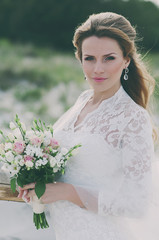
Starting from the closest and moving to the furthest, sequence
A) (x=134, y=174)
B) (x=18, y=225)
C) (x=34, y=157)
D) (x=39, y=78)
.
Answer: (x=134, y=174)
(x=34, y=157)
(x=18, y=225)
(x=39, y=78)

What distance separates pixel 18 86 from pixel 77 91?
2291 millimetres

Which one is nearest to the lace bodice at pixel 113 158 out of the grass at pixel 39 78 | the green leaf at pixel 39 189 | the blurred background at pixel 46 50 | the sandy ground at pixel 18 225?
the green leaf at pixel 39 189

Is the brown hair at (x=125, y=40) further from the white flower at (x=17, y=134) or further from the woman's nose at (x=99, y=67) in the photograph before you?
the white flower at (x=17, y=134)

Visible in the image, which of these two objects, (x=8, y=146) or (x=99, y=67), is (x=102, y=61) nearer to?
(x=99, y=67)

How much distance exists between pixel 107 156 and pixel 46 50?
15271 mm

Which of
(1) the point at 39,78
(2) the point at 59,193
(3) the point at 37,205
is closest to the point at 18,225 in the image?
(3) the point at 37,205

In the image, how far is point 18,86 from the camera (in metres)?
12.7

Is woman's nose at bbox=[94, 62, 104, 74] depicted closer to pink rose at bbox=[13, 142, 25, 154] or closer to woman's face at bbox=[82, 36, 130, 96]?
woman's face at bbox=[82, 36, 130, 96]

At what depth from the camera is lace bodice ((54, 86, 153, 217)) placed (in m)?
2.06

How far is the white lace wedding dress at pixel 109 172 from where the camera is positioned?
2.06 metres

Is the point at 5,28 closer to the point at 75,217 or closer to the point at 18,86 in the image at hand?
the point at 18,86

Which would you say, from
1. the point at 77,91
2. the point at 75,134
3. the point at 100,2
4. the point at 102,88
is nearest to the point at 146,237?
the point at 75,134

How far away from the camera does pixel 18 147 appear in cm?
215

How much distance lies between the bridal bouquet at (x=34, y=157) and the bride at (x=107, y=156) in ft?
0.24
